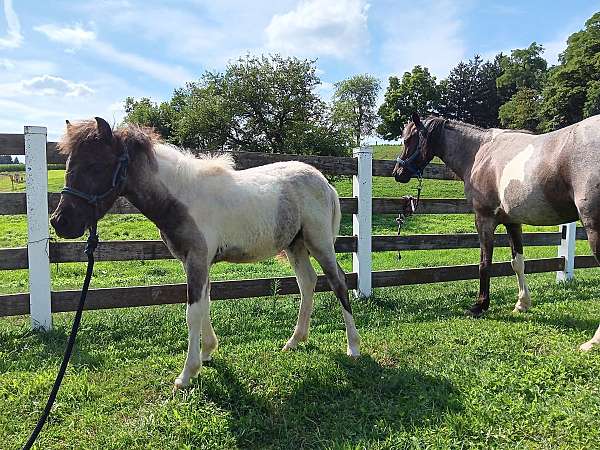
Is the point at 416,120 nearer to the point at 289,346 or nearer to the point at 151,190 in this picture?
the point at 289,346

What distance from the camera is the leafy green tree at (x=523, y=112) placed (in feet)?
145

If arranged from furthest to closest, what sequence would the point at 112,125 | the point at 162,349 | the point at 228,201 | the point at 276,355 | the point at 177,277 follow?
1. the point at 177,277
2. the point at 162,349
3. the point at 276,355
4. the point at 228,201
5. the point at 112,125

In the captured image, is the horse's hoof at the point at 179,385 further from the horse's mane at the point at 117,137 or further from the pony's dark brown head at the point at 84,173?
the horse's mane at the point at 117,137

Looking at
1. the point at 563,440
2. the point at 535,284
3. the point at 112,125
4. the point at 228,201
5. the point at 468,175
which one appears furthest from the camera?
the point at 535,284

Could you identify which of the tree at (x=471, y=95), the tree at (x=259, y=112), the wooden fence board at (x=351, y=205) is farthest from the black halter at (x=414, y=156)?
the tree at (x=471, y=95)

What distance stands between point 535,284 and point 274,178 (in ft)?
18.4

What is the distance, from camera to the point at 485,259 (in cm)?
552

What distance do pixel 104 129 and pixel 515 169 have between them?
13.8ft

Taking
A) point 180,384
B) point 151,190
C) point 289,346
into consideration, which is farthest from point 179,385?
point 151,190

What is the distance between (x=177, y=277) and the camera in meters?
8.59

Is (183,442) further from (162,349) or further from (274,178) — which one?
(274,178)

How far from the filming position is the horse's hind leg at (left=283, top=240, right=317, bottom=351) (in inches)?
169

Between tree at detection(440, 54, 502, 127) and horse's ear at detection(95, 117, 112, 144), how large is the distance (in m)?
66.2

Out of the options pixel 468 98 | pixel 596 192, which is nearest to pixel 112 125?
pixel 596 192
